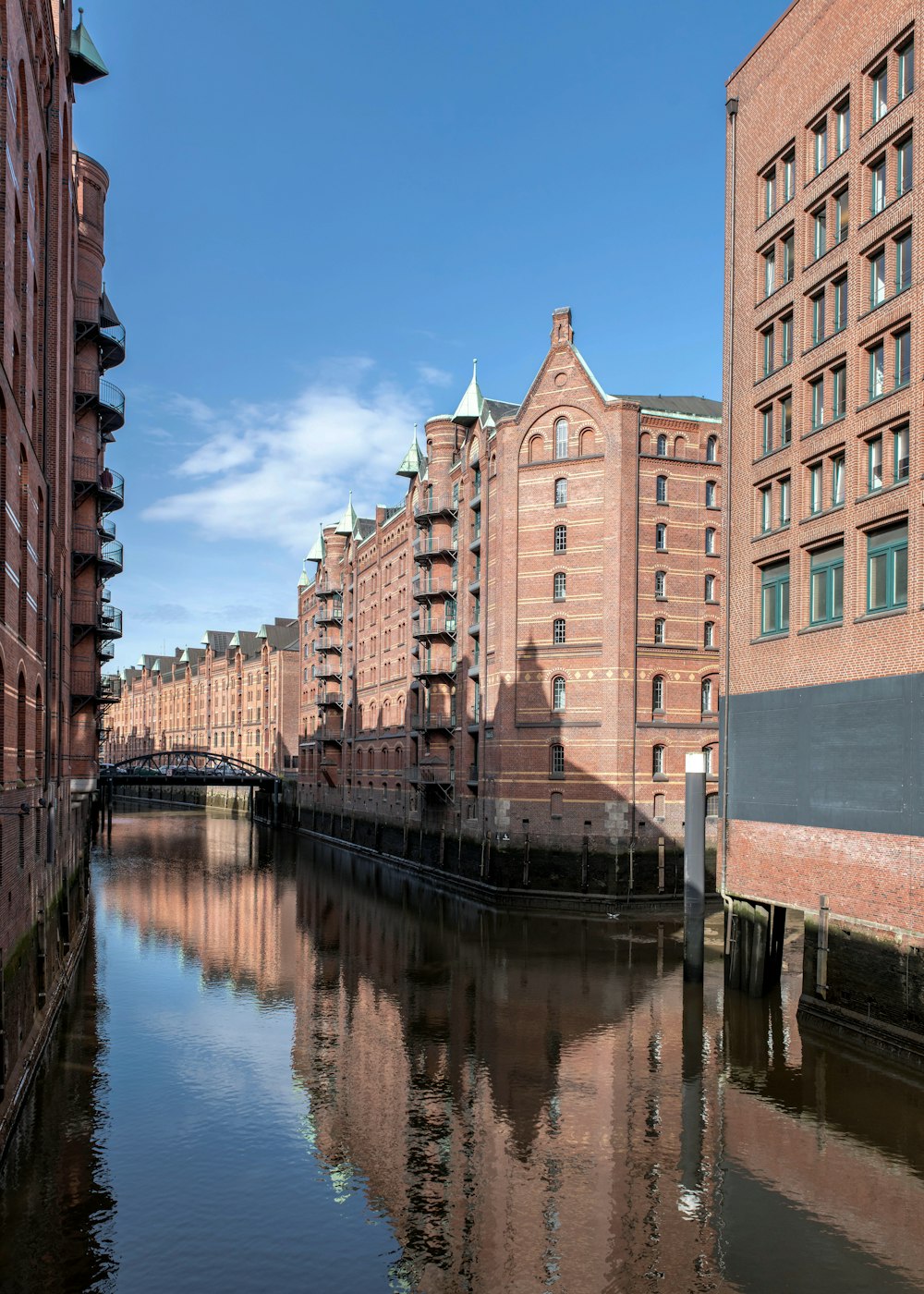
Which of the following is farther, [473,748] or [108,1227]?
[473,748]

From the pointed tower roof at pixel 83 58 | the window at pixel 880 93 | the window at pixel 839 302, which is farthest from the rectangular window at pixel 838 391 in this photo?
the pointed tower roof at pixel 83 58

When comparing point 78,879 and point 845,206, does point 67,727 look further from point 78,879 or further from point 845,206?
point 845,206

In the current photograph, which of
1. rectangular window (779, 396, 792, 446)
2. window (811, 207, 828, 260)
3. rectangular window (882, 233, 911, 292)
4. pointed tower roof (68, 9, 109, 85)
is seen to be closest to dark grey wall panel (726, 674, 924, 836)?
rectangular window (779, 396, 792, 446)

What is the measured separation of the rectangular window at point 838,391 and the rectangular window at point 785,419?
183cm

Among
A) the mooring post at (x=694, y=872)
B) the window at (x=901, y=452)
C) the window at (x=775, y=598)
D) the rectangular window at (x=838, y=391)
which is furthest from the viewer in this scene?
the mooring post at (x=694, y=872)

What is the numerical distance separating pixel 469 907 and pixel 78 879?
50.5 feet

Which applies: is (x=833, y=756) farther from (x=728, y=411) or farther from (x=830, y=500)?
(x=728, y=411)

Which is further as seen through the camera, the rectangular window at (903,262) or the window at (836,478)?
the window at (836,478)

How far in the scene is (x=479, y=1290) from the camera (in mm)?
12117

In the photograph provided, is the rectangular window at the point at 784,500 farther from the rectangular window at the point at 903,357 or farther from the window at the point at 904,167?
the window at the point at 904,167

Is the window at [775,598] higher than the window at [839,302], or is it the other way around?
the window at [839,302]

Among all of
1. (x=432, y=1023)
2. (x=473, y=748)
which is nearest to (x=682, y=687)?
(x=473, y=748)

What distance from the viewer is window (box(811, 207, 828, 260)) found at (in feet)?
78.9

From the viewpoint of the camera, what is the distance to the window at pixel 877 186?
2184 centimetres
